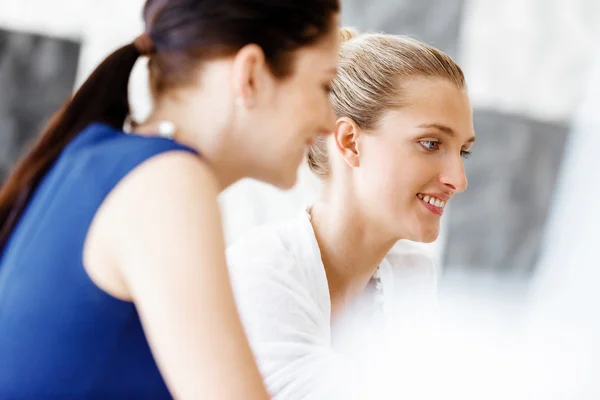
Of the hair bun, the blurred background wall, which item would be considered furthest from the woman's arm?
the blurred background wall

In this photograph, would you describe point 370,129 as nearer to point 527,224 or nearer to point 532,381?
point 532,381

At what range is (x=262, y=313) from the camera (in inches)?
37.9

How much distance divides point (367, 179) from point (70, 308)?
58cm

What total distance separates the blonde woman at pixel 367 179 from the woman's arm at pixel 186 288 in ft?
1.39

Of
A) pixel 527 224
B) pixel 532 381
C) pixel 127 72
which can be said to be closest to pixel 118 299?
pixel 127 72

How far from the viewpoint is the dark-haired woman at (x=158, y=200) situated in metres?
0.55

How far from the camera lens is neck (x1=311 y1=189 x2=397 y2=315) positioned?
1119 mm

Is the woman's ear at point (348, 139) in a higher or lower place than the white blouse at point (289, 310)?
higher

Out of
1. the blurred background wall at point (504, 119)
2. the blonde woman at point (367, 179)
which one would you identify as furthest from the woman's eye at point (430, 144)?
the blurred background wall at point (504, 119)

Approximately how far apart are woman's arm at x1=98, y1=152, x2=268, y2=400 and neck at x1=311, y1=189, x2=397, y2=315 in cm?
56

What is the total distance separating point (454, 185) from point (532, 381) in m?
0.77

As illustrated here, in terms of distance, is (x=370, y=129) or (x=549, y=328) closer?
(x=370, y=129)

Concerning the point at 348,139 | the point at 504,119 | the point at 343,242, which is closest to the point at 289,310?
the point at 343,242

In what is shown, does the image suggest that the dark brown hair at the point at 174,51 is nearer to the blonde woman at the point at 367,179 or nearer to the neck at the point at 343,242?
the blonde woman at the point at 367,179
